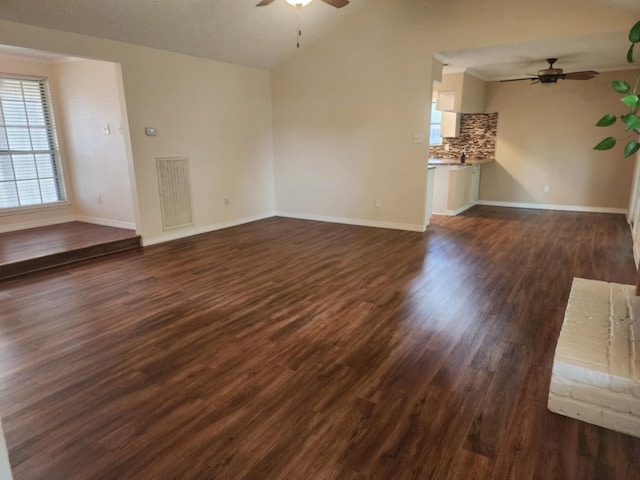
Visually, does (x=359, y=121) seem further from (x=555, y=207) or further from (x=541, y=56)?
(x=555, y=207)

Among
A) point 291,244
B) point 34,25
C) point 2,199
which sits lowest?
point 291,244

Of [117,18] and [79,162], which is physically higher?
[117,18]

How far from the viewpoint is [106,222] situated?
6027 mm

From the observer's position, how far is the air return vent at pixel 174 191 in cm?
546

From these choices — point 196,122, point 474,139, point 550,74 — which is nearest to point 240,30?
point 196,122

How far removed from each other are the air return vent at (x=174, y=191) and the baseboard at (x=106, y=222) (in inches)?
23.0

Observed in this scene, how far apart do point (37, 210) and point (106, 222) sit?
0.99m

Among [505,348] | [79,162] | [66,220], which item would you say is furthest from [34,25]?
[505,348]

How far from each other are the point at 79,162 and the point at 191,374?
16.6ft

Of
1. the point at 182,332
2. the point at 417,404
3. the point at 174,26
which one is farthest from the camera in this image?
the point at 174,26

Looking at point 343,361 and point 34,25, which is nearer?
point 343,361

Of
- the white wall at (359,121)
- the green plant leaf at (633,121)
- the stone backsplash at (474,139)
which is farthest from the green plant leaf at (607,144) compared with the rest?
the stone backsplash at (474,139)

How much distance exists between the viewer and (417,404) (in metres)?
2.12

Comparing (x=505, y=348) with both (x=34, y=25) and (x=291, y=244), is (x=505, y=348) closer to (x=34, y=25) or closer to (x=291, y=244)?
(x=291, y=244)
